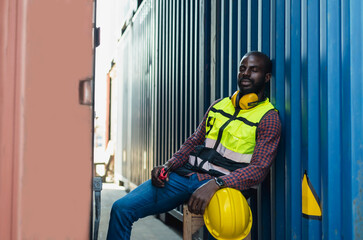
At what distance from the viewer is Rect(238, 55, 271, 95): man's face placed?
302 cm

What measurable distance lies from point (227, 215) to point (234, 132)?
69 cm

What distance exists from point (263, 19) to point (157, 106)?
11.7ft

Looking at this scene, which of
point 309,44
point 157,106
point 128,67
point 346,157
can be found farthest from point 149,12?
point 346,157

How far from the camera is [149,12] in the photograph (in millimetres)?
7484

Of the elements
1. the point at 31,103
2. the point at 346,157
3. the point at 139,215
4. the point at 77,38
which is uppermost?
the point at 77,38

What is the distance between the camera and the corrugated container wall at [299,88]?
7.46ft

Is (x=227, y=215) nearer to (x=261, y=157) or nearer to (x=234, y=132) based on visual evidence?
(x=261, y=157)

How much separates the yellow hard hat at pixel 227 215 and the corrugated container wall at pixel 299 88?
0.46m

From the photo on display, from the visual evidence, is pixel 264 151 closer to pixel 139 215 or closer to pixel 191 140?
pixel 191 140

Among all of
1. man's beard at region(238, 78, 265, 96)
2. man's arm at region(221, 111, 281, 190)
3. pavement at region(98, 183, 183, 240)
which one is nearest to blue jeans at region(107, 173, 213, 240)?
man's arm at region(221, 111, 281, 190)

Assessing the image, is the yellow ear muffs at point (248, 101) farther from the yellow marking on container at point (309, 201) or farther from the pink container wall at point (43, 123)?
the pink container wall at point (43, 123)

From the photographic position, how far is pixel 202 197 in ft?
8.11

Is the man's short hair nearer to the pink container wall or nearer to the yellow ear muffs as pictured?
the yellow ear muffs

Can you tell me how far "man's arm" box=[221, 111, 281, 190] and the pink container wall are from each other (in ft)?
5.04
